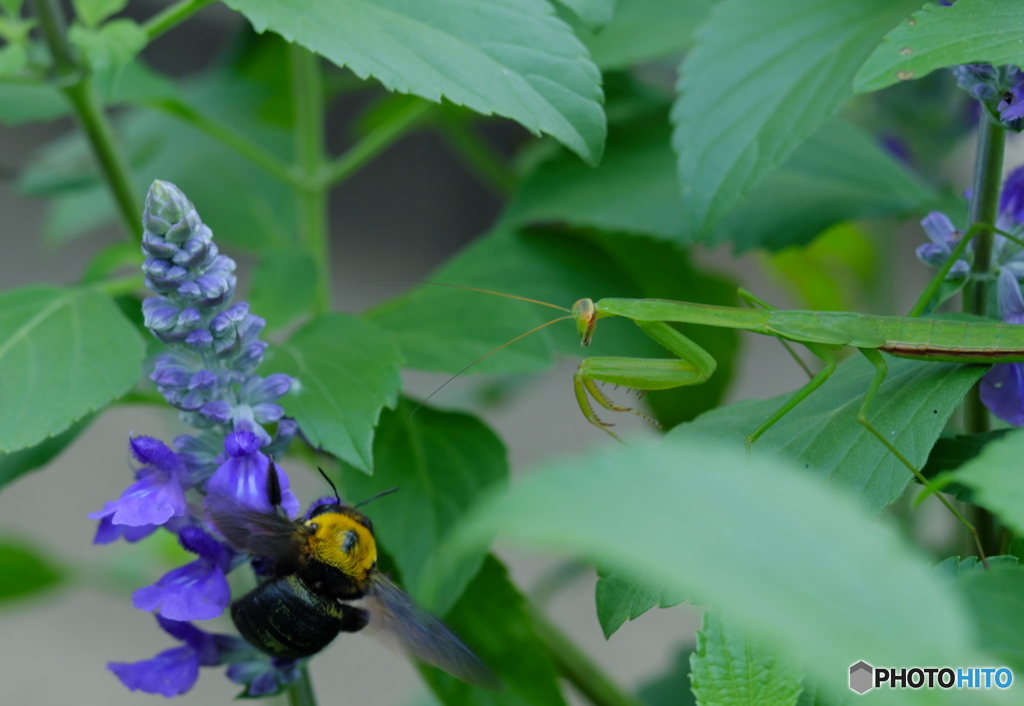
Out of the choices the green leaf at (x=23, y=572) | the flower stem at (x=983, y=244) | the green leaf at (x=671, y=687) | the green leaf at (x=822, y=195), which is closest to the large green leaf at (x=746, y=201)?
the green leaf at (x=822, y=195)

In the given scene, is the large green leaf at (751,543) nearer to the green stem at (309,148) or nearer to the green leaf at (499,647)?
the green leaf at (499,647)

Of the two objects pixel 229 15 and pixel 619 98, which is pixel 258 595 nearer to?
pixel 619 98

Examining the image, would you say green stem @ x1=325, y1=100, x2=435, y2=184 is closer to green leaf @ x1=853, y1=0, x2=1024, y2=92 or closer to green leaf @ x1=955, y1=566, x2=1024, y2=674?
green leaf @ x1=853, y1=0, x2=1024, y2=92

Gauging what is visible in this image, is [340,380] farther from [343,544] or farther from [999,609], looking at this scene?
[999,609]

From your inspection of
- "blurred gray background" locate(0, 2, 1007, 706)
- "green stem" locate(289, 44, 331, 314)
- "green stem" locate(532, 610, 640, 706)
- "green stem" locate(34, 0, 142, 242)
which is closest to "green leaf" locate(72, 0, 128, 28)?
"green stem" locate(34, 0, 142, 242)

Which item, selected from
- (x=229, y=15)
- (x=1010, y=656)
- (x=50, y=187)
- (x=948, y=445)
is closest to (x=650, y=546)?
(x=1010, y=656)

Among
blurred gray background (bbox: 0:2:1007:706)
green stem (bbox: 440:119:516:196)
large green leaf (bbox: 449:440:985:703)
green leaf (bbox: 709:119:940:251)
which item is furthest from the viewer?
blurred gray background (bbox: 0:2:1007:706)
